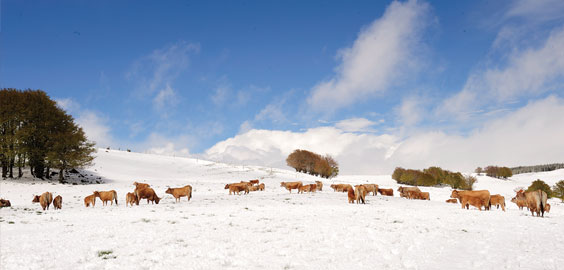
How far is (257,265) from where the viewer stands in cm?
830

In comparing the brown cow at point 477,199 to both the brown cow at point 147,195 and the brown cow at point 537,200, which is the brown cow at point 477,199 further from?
the brown cow at point 147,195

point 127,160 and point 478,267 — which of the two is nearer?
point 478,267

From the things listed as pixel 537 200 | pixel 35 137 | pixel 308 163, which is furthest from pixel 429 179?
pixel 35 137

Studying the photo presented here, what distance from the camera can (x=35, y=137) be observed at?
43.7 m

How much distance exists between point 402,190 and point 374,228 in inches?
978

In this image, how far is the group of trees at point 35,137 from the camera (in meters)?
41.2

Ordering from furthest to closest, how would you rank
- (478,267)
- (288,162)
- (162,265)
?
(288,162) → (162,265) → (478,267)

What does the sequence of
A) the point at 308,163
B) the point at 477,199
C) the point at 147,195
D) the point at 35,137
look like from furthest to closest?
the point at 308,163, the point at 35,137, the point at 147,195, the point at 477,199

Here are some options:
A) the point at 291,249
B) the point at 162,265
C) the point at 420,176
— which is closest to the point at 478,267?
the point at 291,249

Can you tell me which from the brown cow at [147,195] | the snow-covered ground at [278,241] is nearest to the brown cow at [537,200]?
the snow-covered ground at [278,241]

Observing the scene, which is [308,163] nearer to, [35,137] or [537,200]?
[35,137]

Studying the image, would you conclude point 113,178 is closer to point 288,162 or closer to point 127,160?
Answer: point 127,160

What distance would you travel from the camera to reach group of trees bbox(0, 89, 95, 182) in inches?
1620

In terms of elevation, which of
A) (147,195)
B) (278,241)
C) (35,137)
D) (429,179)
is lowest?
(429,179)
